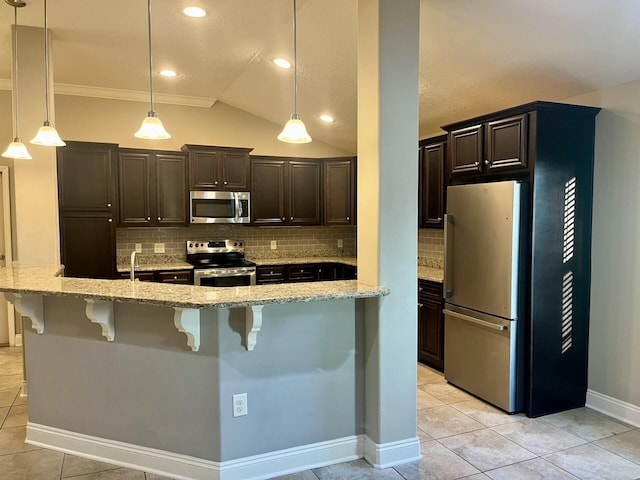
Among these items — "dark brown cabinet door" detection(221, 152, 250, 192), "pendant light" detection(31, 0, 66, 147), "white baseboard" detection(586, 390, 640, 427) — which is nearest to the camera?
"pendant light" detection(31, 0, 66, 147)

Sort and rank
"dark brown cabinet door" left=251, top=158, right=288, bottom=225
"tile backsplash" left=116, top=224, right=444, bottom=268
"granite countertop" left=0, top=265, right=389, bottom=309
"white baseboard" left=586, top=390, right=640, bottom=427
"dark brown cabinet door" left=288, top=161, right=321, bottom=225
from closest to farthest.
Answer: "granite countertop" left=0, top=265, right=389, bottom=309
"white baseboard" left=586, top=390, right=640, bottom=427
"tile backsplash" left=116, top=224, right=444, bottom=268
"dark brown cabinet door" left=251, top=158, right=288, bottom=225
"dark brown cabinet door" left=288, top=161, right=321, bottom=225

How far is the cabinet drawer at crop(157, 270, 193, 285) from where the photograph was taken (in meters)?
5.16

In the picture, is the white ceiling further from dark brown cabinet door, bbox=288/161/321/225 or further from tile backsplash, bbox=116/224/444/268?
tile backsplash, bbox=116/224/444/268

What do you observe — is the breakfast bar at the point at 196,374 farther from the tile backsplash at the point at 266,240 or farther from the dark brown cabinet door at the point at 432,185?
the tile backsplash at the point at 266,240

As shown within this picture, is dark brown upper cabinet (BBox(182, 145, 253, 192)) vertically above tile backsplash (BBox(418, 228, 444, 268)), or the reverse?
dark brown upper cabinet (BBox(182, 145, 253, 192))

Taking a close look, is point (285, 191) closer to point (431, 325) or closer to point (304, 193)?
point (304, 193)

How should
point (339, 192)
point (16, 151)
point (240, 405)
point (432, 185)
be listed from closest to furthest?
point (240, 405)
point (16, 151)
point (432, 185)
point (339, 192)

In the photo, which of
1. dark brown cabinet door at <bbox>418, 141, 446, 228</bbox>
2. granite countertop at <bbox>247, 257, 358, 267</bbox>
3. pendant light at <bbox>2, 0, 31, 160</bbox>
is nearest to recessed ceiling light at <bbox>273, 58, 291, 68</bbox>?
dark brown cabinet door at <bbox>418, 141, 446, 228</bbox>

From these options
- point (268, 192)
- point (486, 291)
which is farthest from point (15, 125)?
point (486, 291)

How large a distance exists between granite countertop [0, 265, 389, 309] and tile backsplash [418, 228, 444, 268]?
262 centimetres

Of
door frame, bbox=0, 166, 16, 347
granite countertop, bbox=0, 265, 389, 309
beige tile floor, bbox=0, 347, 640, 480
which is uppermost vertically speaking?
door frame, bbox=0, 166, 16, 347

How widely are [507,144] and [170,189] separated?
373 cm

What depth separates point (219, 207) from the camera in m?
5.56

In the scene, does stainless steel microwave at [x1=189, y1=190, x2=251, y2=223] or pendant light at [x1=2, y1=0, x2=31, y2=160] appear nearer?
pendant light at [x1=2, y1=0, x2=31, y2=160]
